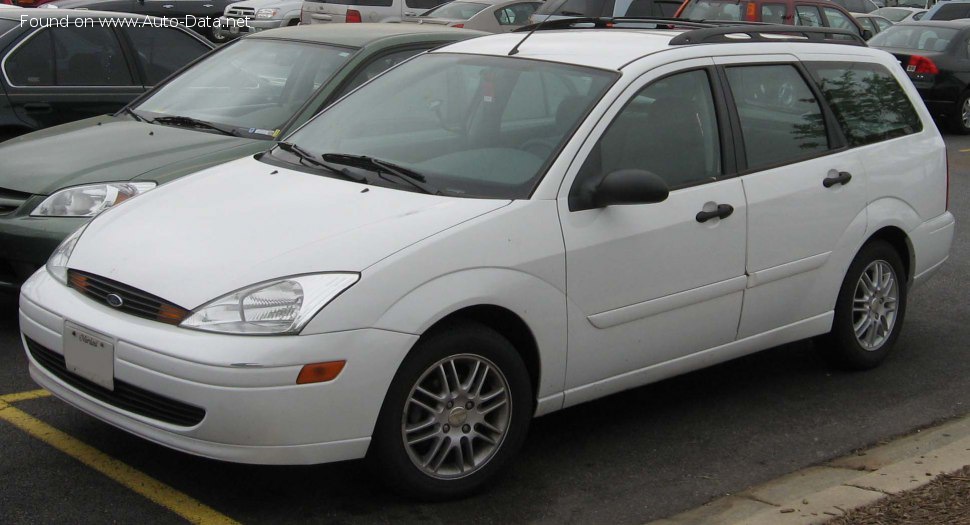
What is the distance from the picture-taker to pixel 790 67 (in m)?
5.73

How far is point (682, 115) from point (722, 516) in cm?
176

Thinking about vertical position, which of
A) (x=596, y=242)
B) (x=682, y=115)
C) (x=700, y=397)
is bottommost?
(x=700, y=397)

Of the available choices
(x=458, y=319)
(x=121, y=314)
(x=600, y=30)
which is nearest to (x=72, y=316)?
(x=121, y=314)

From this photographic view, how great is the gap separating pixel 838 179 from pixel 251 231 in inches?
111

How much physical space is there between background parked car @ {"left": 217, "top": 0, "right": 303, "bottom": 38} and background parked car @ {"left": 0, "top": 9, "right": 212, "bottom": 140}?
14339mm

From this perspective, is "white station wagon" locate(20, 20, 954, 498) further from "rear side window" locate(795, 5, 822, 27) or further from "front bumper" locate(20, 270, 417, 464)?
"rear side window" locate(795, 5, 822, 27)

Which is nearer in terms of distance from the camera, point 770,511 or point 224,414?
point 224,414

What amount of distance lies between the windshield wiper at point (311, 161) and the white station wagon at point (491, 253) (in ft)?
0.06

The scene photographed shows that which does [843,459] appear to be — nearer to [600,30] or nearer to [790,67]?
[790,67]

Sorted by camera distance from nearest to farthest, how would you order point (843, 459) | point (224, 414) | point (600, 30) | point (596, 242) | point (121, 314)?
point (224, 414) → point (121, 314) → point (596, 242) → point (843, 459) → point (600, 30)

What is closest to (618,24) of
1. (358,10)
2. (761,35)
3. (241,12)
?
(761,35)

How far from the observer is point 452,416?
14.1 feet

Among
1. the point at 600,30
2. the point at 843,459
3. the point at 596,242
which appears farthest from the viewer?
the point at 600,30

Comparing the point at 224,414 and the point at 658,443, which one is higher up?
the point at 224,414
